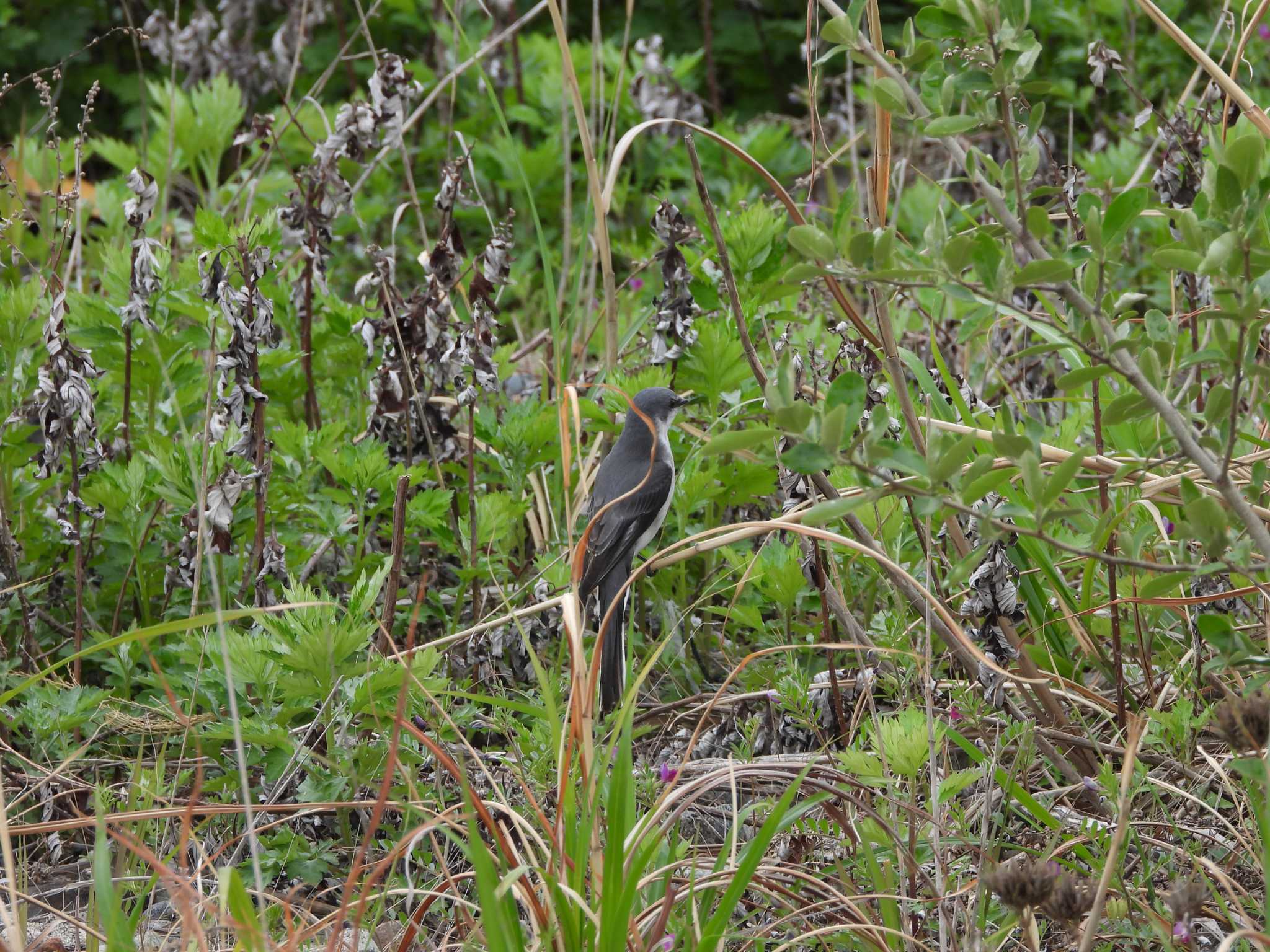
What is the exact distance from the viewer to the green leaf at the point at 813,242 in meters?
1.90

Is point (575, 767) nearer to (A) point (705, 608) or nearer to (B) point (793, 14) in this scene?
(A) point (705, 608)

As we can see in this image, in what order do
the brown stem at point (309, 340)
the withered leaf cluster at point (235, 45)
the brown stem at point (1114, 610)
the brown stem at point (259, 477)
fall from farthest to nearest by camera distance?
the withered leaf cluster at point (235, 45) → the brown stem at point (309, 340) → the brown stem at point (259, 477) → the brown stem at point (1114, 610)

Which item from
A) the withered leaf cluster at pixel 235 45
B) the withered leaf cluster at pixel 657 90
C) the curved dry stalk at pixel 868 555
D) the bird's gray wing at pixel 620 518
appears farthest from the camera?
the withered leaf cluster at pixel 235 45

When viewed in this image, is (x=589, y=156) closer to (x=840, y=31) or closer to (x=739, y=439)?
(x=840, y=31)

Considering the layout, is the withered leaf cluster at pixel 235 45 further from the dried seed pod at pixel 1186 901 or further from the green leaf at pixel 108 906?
the dried seed pod at pixel 1186 901

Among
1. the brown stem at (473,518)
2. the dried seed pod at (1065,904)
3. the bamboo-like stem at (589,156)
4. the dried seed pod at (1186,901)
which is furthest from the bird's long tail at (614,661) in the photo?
the dried seed pod at (1186,901)

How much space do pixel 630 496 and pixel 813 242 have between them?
1.68 metres

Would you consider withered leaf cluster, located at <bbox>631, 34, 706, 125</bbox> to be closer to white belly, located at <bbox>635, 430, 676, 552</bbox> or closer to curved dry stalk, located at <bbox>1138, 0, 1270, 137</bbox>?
white belly, located at <bbox>635, 430, 676, 552</bbox>

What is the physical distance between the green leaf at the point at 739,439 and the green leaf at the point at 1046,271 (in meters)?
0.42

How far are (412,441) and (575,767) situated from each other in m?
1.45

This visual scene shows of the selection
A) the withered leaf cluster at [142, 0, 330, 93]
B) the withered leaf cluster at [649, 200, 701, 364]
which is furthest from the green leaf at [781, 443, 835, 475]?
the withered leaf cluster at [142, 0, 330, 93]

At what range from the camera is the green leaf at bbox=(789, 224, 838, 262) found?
6.23ft

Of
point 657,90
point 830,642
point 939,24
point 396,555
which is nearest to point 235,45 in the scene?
point 657,90

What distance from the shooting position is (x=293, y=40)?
6.39 meters
